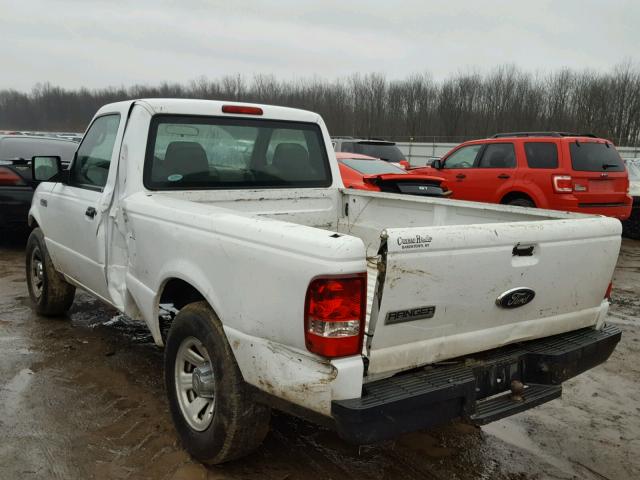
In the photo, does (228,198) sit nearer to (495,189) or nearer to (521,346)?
(521,346)

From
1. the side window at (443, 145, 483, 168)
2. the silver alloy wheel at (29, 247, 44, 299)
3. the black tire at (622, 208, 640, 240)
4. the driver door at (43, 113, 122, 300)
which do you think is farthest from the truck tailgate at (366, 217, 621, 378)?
the black tire at (622, 208, 640, 240)

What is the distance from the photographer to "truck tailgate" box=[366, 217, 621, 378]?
2.29 meters

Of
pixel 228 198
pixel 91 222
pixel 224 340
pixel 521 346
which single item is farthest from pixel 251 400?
pixel 91 222

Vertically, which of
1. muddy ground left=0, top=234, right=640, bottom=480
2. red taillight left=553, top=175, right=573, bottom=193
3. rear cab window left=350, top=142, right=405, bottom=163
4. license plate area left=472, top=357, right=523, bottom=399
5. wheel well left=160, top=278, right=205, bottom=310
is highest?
rear cab window left=350, top=142, right=405, bottom=163

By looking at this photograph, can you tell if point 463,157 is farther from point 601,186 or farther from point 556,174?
point 601,186

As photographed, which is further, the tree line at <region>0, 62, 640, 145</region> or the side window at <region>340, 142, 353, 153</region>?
the tree line at <region>0, 62, 640, 145</region>

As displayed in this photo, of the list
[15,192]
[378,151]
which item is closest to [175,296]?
[15,192]

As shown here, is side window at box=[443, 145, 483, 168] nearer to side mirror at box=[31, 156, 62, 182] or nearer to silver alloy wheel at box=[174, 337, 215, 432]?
side mirror at box=[31, 156, 62, 182]

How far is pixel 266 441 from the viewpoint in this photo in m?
3.26

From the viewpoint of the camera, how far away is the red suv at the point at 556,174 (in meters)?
8.92

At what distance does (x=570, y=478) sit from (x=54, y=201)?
4355 mm

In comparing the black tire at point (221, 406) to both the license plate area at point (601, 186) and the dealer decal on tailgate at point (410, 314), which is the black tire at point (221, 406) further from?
the license plate area at point (601, 186)

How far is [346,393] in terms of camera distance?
7.26ft

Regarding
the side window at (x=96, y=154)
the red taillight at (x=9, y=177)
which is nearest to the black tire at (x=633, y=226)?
the side window at (x=96, y=154)
